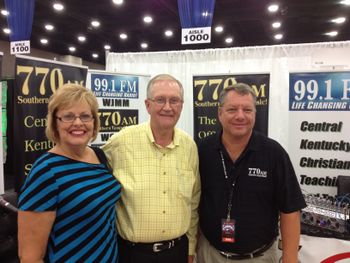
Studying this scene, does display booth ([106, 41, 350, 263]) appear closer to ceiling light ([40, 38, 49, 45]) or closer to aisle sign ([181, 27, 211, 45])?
aisle sign ([181, 27, 211, 45])

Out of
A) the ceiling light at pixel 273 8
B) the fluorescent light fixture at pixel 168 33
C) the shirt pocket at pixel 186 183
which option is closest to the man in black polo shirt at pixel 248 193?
the shirt pocket at pixel 186 183

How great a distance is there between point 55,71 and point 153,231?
2418 mm

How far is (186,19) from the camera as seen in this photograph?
393 centimetres

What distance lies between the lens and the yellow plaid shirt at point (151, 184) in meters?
1.64

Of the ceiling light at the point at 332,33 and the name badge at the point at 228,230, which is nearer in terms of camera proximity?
the name badge at the point at 228,230

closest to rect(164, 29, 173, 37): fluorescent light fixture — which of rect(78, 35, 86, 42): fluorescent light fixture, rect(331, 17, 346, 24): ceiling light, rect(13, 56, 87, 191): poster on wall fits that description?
rect(78, 35, 86, 42): fluorescent light fixture

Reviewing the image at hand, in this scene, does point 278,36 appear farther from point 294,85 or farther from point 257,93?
point 294,85

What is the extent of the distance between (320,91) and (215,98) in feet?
4.08

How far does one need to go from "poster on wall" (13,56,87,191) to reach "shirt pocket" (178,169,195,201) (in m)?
2.07

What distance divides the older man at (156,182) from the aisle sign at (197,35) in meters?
2.37

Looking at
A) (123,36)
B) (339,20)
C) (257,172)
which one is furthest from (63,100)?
(123,36)

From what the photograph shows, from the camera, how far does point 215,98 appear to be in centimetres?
414

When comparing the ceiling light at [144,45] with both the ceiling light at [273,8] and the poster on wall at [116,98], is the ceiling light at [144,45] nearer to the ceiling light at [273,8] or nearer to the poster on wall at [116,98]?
the ceiling light at [273,8]

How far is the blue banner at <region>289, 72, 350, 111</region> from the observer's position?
350 centimetres
